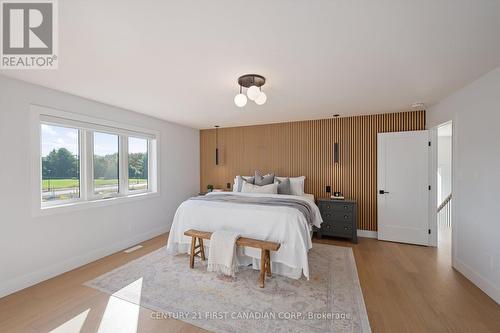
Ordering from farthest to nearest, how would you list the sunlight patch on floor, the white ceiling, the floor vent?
the floor vent → the sunlight patch on floor → the white ceiling

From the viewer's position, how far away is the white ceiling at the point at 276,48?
1391 mm

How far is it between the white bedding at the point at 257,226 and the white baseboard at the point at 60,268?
0.98 m

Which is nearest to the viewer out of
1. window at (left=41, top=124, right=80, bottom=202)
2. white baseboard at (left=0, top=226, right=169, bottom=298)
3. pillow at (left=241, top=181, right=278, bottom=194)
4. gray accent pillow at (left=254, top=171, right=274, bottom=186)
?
white baseboard at (left=0, top=226, right=169, bottom=298)

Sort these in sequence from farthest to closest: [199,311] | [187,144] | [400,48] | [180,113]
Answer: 1. [187,144]
2. [180,113]
3. [199,311]
4. [400,48]

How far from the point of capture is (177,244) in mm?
3426

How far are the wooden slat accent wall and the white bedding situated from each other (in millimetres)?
1966

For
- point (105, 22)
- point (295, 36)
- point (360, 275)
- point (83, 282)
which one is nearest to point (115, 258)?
point (83, 282)

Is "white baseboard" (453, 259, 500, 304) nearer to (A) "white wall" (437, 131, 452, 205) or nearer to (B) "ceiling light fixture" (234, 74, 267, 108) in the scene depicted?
(B) "ceiling light fixture" (234, 74, 267, 108)

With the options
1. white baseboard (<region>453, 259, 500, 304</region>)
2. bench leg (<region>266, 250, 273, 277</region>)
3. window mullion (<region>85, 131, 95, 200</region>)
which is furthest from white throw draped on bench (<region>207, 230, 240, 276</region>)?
white baseboard (<region>453, 259, 500, 304</region>)

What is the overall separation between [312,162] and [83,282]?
14.1ft

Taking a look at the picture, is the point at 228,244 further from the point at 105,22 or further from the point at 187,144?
the point at 187,144

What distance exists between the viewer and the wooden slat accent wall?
420 cm

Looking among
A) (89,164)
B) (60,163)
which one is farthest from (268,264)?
(60,163)

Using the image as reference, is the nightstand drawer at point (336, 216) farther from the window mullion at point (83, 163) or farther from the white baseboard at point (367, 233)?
the window mullion at point (83, 163)
